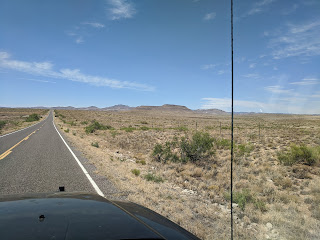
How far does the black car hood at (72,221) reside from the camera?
170 centimetres

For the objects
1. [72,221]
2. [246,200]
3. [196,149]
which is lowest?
[246,200]

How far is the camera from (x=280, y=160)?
11469 millimetres

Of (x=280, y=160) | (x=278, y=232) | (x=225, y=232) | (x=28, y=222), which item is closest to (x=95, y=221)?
(x=28, y=222)

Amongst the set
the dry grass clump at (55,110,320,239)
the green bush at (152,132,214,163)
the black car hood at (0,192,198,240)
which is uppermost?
the black car hood at (0,192,198,240)

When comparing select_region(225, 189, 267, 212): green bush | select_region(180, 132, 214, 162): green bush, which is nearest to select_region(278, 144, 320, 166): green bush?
select_region(180, 132, 214, 162): green bush

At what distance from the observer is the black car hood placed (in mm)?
1702

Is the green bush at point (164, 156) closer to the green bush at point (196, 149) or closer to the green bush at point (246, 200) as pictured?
the green bush at point (196, 149)

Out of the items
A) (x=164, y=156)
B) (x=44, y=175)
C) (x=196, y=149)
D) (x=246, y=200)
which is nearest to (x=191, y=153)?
(x=196, y=149)

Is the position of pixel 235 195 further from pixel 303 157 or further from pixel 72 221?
pixel 303 157

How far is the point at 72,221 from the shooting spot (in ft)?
6.42

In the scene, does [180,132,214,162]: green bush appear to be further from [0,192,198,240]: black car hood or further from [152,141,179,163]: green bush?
[0,192,198,240]: black car hood

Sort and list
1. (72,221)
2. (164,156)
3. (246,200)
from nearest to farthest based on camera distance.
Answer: (72,221), (246,200), (164,156)

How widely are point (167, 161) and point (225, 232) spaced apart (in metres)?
7.51

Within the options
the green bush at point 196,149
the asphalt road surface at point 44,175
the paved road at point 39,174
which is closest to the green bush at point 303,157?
the green bush at point 196,149
